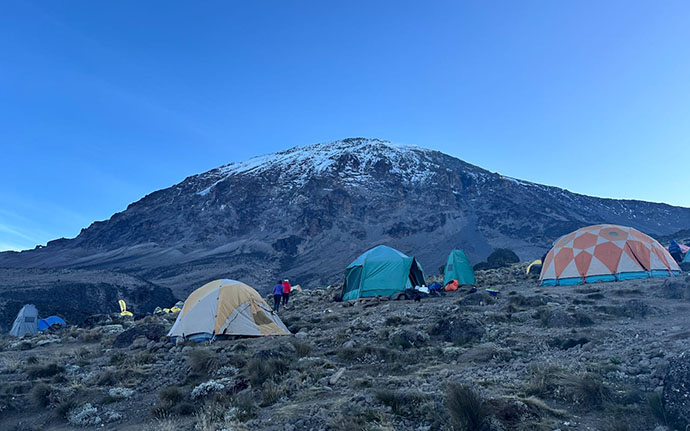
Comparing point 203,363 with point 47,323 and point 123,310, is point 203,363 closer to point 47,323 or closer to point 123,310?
point 47,323

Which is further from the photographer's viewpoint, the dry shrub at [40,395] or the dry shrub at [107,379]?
the dry shrub at [107,379]

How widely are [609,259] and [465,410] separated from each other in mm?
17250

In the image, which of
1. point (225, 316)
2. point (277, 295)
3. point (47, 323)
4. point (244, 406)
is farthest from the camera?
point (47, 323)

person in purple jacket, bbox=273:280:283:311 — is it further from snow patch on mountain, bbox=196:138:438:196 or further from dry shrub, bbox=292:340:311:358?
snow patch on mountain, bbox=196:138:438:196

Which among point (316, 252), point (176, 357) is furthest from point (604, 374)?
point (316, 252)

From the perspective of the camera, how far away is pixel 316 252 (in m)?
85.1

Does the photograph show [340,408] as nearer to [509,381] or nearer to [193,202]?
[509,381]

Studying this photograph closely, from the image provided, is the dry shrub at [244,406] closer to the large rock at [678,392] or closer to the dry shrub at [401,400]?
the dry shrub at [401,400]

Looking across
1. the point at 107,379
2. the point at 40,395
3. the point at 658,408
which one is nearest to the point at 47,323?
the point at 107,379

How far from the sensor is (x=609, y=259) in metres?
17.8

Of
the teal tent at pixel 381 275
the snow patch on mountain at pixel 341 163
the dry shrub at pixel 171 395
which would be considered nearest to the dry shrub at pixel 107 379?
the dry shrub at pixel 171 395

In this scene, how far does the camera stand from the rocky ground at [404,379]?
14.2 ft

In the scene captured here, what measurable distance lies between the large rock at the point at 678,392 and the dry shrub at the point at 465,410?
1.68m

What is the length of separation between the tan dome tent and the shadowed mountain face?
51.7 metres
